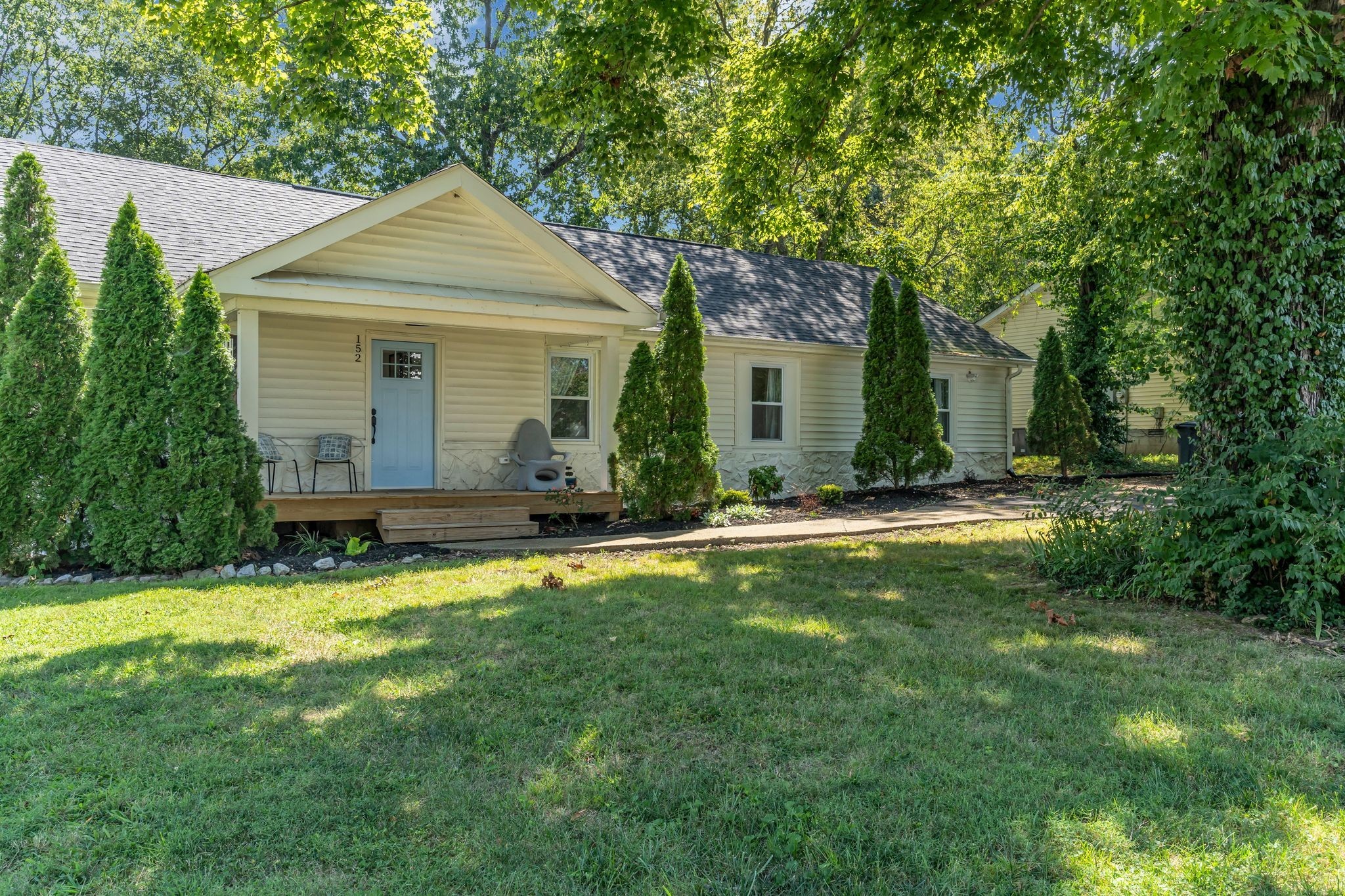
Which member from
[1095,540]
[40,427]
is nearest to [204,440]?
[40,427]

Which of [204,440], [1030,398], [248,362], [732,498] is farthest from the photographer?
[1030,398]

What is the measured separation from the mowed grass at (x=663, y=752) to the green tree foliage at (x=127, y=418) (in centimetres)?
166

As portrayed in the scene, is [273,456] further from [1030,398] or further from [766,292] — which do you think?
[1030,398]

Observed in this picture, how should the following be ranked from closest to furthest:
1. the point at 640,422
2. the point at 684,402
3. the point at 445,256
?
the point at 445,256, the point at 640,422, the point at 684,402

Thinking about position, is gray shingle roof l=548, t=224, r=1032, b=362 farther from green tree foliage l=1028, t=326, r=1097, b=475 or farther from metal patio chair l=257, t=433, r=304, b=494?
metal patio chair l=257, t=433, r=304, b=494

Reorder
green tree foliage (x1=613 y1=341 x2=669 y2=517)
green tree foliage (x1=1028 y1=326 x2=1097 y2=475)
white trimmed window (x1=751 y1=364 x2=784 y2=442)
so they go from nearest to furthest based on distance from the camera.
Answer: green tree foliage (x1=613 y1=341 x2=669 y2=517)
white trimmed window (x1=751 y1=364 x2=784 y2=442)
green tree foliage (x1=1028 y1=326 x2=1097 y2=475)

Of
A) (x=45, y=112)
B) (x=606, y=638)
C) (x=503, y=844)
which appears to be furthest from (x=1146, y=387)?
(x=45, y=112)

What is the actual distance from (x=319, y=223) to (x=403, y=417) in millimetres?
2763

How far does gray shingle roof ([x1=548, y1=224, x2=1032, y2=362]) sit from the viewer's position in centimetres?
1405

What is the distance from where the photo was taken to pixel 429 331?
11312 millimetres

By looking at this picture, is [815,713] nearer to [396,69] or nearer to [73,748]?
[73,748]

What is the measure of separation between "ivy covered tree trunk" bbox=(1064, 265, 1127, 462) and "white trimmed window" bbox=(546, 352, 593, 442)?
12.4 meters

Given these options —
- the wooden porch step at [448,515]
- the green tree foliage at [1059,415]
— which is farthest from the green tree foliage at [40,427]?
the green tree foliage at [1059,415]

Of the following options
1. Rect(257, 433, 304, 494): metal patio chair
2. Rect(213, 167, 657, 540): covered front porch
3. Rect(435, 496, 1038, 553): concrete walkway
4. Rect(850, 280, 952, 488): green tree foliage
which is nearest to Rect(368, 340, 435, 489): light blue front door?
Rect(213, 167, 657, 540): covered front porch
